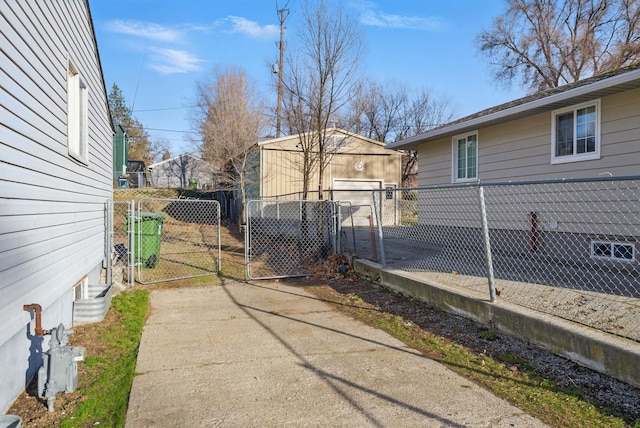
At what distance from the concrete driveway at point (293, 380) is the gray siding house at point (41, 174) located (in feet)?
3.15

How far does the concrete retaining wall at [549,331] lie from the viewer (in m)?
3.30

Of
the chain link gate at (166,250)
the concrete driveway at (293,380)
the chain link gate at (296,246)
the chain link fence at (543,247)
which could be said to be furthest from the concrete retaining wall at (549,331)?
the chain link gate at (166,250)

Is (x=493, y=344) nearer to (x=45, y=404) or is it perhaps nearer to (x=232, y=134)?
(x=45, y=404)

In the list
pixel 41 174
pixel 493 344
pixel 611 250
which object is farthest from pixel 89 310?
pixel 611 250

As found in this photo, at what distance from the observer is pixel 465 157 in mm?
10484

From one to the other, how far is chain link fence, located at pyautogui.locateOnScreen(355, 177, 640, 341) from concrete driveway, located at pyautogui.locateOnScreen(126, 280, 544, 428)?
1529 millimetres

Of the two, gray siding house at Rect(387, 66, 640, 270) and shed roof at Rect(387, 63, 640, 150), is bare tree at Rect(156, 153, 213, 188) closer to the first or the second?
shed roof at Rect(387, 63, 640, 150)

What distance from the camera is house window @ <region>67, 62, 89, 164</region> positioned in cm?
570

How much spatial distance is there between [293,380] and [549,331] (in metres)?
2.35

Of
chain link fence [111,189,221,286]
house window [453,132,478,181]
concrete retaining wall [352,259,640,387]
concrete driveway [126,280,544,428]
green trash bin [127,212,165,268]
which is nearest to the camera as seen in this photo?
concrete driveway [126,280,544,428]

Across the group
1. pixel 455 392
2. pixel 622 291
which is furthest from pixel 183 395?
pixel 622 291

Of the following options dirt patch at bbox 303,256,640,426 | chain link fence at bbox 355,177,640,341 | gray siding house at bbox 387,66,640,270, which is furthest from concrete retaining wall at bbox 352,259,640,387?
gray siding house at bbox 387,66,640,270

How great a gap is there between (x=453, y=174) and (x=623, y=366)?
7.89 meters

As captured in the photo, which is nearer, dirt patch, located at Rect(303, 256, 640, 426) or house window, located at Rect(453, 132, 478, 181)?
dirt patch, located at Rect(303, 256, 640, 426)
